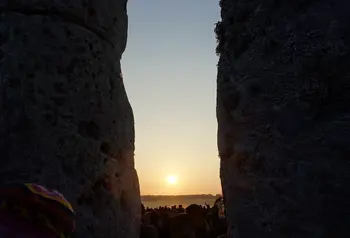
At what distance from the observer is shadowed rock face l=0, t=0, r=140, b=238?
4.62 m

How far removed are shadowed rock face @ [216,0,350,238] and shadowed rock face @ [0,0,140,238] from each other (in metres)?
2.17

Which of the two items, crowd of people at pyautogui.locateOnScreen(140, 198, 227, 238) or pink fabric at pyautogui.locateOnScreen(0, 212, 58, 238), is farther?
crowd of people at pyautogui.locateOnScreen(140, 198, 227, 238)

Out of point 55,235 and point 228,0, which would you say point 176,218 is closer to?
point 228,0

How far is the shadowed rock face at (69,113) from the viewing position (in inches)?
182

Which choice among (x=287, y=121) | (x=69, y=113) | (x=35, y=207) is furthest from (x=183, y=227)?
(x=35, y=207)

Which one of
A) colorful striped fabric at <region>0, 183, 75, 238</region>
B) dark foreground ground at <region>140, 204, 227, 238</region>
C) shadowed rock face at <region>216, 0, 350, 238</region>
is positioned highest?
shadowed rock face at <region>216, 0, 350, 238</region>

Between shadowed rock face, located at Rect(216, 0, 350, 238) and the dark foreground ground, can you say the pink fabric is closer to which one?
shadowed rock face, located at Rect(216, 0, 350, 238)

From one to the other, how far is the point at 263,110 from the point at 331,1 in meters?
0.63

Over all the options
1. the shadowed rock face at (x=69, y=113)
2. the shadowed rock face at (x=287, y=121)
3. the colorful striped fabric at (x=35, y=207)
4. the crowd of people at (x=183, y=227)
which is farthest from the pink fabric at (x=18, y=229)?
the crowd of people at (x=183, y=227)

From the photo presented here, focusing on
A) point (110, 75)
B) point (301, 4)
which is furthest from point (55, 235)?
point (110, 75)

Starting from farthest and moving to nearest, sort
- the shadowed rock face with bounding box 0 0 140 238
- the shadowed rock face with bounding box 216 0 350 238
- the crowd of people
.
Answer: the crowd of people, the shadowed rock face with bounding box 0 0 140 238, the shadowed rock face with bounding box 216 0 350 238

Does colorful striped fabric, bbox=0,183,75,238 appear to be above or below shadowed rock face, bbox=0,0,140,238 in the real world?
below

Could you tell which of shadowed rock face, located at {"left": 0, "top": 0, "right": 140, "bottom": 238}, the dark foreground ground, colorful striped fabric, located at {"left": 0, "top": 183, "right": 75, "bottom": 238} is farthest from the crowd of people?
colorful striped fabric, located at {"left": 0, "top": 183, "right": 75, "bottom": 238}

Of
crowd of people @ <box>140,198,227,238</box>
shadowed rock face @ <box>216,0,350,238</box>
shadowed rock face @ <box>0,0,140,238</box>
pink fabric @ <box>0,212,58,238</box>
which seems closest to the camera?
pink fabric @ <box>0,212,58,238</box>
